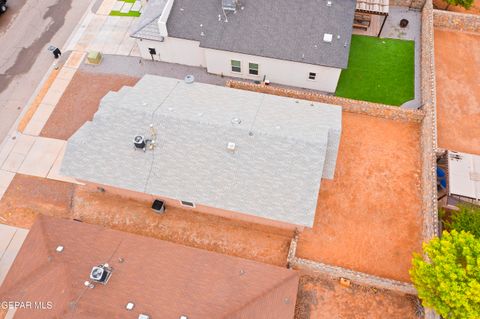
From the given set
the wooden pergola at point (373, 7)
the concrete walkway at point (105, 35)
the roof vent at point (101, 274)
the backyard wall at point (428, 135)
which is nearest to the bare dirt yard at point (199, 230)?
the backyard wall at point (428, 135)

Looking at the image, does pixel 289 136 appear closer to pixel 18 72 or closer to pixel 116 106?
pixel 116 106

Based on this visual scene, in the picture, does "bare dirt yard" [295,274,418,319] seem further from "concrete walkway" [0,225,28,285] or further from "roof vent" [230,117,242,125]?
"concrete walkway" [0,225,28,285]

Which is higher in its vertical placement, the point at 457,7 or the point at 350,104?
the point at 457,7

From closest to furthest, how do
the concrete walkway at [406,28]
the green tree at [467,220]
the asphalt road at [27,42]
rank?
the green tree at [467,220], the asphalt road at [27,42], the concrete walkway at [406,28]

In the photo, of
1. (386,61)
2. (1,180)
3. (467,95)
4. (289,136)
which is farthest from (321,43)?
(1,180)

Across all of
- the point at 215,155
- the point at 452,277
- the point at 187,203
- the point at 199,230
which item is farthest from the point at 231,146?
the point at 452,277

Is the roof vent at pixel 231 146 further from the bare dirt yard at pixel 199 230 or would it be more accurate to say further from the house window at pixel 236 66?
the house window at pixel 236 66

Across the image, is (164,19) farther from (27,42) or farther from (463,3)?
(463,3)
